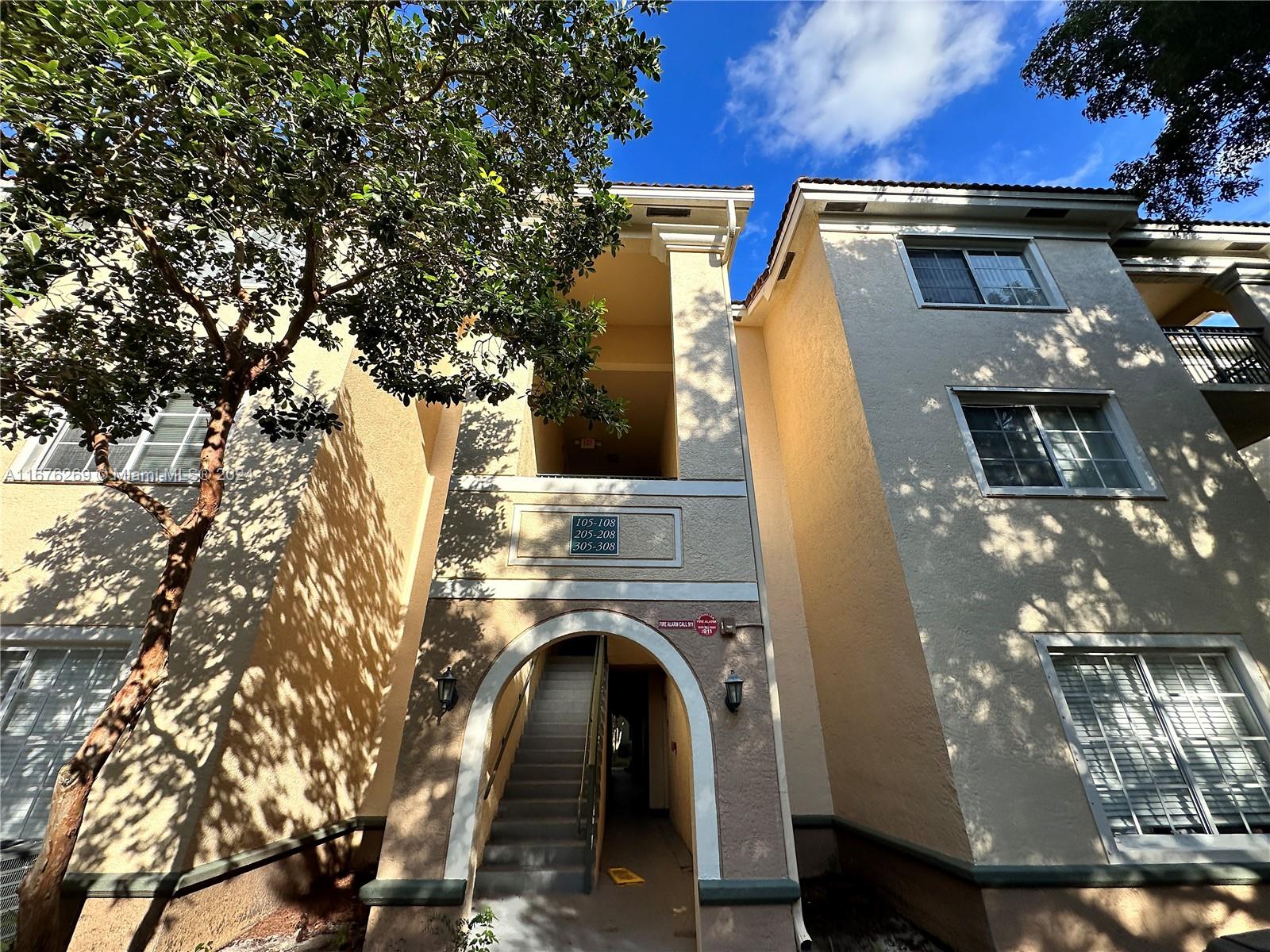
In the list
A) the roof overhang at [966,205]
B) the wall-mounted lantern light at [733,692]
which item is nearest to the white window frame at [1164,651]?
the wall-mounted lantern light at [733,692]

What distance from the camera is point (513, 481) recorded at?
5.98 m

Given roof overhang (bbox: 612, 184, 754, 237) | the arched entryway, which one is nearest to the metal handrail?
the arched entryway

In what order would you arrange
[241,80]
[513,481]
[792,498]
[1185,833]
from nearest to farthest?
[241,80], [1185,833], [513,481], [792,498]

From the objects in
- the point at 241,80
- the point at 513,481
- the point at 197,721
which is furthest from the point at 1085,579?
the point at 197,721

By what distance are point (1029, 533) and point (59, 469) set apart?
11252mm

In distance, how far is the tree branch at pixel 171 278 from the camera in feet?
13.3

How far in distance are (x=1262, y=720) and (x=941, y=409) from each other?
4292 mm

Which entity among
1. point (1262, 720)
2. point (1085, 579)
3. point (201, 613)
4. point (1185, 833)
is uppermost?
point (1085, 579)

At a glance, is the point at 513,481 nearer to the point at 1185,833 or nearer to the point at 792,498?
the point at 792,498

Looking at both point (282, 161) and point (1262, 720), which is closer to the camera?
point (282, 161)

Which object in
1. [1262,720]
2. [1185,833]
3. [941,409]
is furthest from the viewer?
[941,409]

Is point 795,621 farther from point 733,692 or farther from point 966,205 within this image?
point 966,205

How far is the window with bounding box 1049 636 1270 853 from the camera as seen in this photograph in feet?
15.7

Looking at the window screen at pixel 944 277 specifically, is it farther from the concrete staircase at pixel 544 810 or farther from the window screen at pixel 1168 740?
the concrete staircase at pixel 544 810
